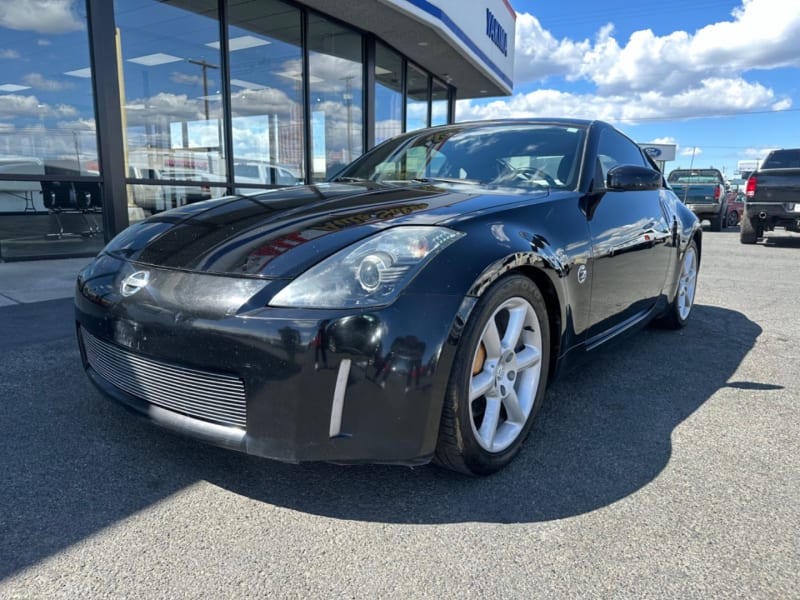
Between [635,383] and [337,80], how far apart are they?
899 cm

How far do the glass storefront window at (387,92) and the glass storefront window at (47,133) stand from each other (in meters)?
5.44

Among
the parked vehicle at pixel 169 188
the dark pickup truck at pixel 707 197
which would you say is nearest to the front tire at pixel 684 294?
the parked vehicle at pixel 169 188

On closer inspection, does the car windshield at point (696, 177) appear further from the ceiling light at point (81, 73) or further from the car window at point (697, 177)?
the ceiling light at point (81, 73)

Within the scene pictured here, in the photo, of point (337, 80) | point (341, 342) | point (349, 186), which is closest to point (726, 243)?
point (337, 80)

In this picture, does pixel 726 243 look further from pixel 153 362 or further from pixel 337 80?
pixel 153 362

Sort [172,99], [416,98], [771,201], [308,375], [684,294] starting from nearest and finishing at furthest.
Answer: [308,375], [684,294], [172,99], [771,201], [416,98]

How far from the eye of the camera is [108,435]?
231 centimetres

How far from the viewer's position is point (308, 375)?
168 centimetres

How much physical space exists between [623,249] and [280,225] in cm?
182

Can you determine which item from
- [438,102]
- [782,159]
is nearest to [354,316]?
[438,102]

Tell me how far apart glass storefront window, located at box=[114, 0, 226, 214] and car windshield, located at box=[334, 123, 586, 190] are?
17.8 ft

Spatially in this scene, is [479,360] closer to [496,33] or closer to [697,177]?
[496,33]

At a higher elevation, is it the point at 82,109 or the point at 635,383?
the point at 82,109

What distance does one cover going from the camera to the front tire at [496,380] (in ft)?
6.19
